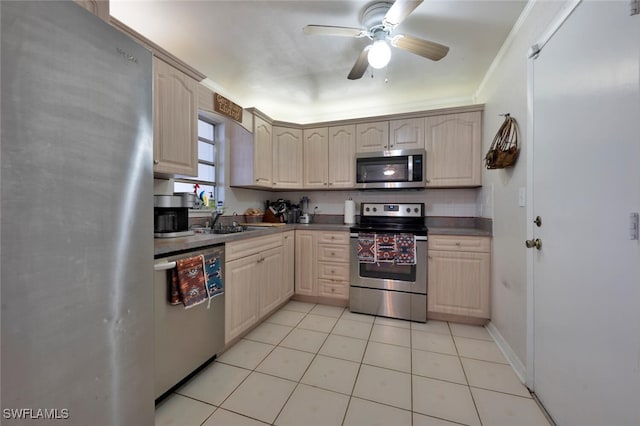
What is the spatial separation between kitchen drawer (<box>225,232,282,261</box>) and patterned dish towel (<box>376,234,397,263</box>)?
1052 mm

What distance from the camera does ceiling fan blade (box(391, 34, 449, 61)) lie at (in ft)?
5.58

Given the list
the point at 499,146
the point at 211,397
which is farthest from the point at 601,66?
the point at 211,397

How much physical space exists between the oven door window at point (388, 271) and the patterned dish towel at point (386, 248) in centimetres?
9

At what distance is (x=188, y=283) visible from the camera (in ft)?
4.87

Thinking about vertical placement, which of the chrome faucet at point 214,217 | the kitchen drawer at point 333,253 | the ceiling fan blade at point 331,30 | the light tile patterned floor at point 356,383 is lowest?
the light tile patterned floor at point 356,383

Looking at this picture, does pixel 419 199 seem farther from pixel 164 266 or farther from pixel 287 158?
pixel 164 266

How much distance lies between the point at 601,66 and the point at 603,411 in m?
1.38

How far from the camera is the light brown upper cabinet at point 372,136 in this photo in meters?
2.96

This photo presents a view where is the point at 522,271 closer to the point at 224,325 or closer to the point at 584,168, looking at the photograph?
the point at 584,168

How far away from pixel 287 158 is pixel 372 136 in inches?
43.9

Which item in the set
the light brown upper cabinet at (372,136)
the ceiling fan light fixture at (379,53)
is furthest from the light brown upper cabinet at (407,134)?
the ceiling fan light fixture at (379,53)

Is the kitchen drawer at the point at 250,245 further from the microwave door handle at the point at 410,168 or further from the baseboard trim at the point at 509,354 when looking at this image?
the baseboard trim at the point at 509,354

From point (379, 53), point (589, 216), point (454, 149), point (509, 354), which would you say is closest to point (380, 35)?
point (379, 53)

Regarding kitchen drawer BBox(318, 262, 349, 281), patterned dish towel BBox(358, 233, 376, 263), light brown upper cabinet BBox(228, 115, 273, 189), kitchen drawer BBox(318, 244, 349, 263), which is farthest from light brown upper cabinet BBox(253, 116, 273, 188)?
patterned dish towel BBox(358, 233, 376, 263)
